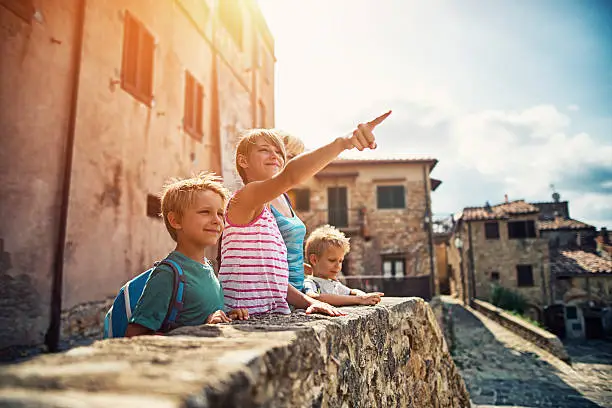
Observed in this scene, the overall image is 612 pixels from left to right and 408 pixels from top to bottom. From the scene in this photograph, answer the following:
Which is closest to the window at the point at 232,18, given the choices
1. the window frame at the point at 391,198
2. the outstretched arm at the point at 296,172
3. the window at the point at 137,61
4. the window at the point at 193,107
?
the window at the point at 193,107

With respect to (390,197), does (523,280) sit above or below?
below

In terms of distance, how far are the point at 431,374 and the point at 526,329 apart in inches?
578

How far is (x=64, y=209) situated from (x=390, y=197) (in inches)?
600

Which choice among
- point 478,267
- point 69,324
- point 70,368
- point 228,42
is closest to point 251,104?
point 228,42

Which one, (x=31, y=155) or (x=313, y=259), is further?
(x=31, y=155)

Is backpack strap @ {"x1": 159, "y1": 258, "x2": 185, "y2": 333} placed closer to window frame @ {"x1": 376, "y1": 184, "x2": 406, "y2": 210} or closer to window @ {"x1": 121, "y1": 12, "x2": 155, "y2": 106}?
window @ {"x1": 121, "y1": 12, "x2": 155, "y2": 106}

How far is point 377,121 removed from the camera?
1.63m

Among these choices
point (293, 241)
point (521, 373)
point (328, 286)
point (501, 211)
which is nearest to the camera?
point (293, 241)

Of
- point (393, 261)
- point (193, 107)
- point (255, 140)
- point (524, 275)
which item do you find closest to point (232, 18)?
point (193, 107)

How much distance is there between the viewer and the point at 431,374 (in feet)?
8.92

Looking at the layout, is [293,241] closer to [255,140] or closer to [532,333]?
[255,140]

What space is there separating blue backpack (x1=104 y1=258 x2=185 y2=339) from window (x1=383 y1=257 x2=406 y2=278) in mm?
16896

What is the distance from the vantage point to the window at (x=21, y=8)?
4242mm

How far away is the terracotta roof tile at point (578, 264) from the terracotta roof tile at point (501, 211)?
3.68 meters
